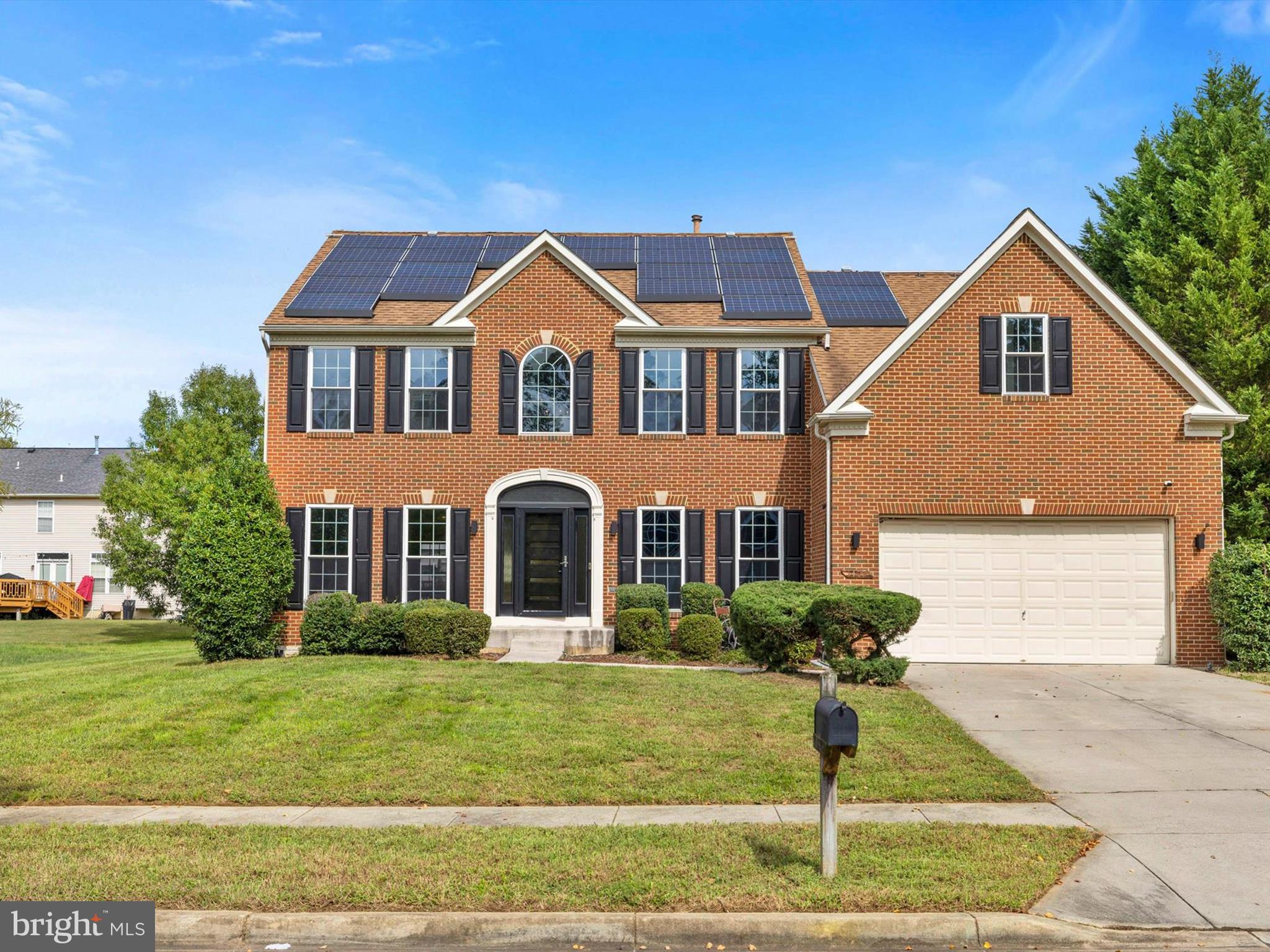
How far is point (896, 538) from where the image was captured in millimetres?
16969

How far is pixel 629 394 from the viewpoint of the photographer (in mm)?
19438

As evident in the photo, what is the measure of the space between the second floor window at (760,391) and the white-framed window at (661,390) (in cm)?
116

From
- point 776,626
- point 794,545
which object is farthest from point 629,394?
point 776,626

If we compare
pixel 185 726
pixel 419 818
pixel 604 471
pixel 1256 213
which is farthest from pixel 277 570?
pixel 1256 213

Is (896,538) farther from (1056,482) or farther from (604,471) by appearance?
(604,471)

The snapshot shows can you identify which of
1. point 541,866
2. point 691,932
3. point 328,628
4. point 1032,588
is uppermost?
point 1032,588

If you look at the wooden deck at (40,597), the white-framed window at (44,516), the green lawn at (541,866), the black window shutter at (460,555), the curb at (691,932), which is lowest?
the wooden deck at (40,597)

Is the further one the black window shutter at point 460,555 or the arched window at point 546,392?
the arched window at point 546,392

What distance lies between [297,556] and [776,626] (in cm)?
982

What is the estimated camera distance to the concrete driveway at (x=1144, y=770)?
20.2 feet

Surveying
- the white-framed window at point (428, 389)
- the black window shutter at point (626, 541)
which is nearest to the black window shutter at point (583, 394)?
the black window shutter at point (626, 541)

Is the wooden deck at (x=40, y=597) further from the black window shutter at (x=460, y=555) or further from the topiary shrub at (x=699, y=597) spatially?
the topiary shrub at (x=699, y=597)

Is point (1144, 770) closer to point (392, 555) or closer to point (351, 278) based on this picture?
point (392, 555)

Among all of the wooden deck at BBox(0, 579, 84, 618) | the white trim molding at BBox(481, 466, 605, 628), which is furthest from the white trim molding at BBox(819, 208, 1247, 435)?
the wooden deck at BBox(0, 579, 84, 618)
